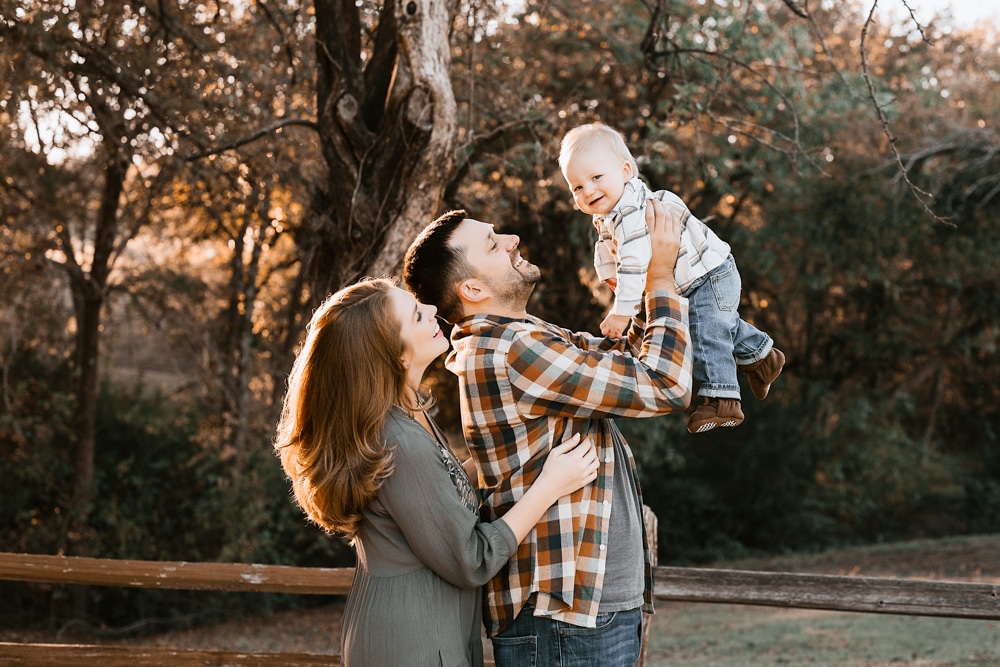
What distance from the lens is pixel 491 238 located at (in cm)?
238

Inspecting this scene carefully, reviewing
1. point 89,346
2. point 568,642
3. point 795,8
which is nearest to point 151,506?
point 89,346

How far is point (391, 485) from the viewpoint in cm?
215

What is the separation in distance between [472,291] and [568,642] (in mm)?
858

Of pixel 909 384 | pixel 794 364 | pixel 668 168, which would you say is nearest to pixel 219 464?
pixel 668 168

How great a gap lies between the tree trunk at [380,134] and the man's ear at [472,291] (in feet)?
3.65

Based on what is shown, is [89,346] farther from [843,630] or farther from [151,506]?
[843,630]

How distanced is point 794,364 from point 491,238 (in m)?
12.2

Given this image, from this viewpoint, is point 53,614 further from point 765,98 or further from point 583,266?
point 765,98

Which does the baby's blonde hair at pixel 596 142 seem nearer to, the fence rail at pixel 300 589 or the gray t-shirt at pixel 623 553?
the gray t-shirt at pixel 623 553

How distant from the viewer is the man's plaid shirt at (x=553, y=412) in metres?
2.13

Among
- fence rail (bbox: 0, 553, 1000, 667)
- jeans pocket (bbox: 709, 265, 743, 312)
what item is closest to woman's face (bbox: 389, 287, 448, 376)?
jeans pocket (bbox: 709, 265, 743, 312)

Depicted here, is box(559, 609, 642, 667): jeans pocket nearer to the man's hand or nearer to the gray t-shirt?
the gray t-shirt

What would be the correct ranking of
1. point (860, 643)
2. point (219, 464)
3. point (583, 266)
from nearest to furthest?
point (860, 643), point (583, 266), point (219, 464)

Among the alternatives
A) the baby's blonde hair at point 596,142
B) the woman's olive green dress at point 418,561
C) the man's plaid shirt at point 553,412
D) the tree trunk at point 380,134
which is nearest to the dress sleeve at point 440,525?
the woman's olive green dress at point 418,561
